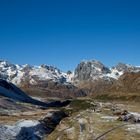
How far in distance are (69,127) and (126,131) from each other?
87.5ft

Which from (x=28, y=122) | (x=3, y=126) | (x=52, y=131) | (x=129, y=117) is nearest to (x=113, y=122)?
(x=129, y=117)

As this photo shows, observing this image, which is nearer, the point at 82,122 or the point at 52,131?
the point at 52,131

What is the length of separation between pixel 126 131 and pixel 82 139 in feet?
73.5

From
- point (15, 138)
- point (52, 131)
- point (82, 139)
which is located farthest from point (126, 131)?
point (15, 138)

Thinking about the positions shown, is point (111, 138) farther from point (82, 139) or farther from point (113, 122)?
point (113, 122)

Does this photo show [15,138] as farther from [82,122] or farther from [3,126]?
[82,122]

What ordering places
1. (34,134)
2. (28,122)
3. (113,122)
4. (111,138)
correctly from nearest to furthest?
(111,138), (34,134), (28,122), (113,122)

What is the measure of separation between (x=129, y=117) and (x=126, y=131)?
35309 millimetres

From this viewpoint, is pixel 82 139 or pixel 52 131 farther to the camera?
pixel 52 131

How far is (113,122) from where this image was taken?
17888 cm

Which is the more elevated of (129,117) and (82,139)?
(129,117)

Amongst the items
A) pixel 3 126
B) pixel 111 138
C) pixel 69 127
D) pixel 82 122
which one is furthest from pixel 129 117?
pixel 3 126

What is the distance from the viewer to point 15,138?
142250 mm

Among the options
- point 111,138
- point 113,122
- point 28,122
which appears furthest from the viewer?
point 113,122
